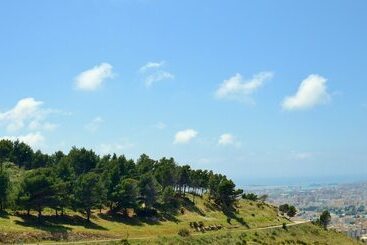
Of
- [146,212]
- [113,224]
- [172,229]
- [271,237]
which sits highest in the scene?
[146,212]

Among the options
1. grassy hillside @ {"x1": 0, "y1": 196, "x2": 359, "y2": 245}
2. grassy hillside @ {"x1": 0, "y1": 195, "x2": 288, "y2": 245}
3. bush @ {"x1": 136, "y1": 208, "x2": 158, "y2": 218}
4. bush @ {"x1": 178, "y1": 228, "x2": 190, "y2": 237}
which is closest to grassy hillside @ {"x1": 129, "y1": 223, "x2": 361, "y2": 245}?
grassy hillside @ {"x1": 0, "y1": 196, "x2": 359, "y2": 245}

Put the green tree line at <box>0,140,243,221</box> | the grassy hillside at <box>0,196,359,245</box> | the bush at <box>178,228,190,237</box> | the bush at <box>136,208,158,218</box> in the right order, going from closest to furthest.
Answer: the grassy hillside at <box>0,196,359,245</box> < the green tree line at <box>0,140,243,221</box> < the bush at <box>178,228,190,237</box> < the bush at <box>136,208,158,218</box>

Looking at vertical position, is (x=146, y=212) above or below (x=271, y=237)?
above

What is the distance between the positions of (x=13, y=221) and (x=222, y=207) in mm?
63793

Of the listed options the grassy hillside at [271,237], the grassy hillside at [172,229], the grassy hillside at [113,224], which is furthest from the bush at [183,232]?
the grassy hillside at [113,224]

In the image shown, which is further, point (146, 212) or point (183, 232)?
point (146, 212)

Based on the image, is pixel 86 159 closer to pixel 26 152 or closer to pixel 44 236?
pixel 26 152

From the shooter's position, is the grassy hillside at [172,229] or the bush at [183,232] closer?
the grassy hillside at [172,229]

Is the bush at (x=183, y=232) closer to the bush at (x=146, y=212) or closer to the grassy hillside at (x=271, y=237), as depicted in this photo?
the grassy hillside at (x=271, y=237)

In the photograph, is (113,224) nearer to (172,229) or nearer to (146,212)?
(172,229)

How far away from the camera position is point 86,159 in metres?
129

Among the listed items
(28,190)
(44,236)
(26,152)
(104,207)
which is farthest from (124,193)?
(26,152)

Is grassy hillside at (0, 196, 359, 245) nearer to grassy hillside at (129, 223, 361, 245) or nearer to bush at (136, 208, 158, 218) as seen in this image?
grassy hillside at (129, 223, 361, 245)

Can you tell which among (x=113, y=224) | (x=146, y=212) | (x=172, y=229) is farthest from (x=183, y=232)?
(x=146, y=212)
